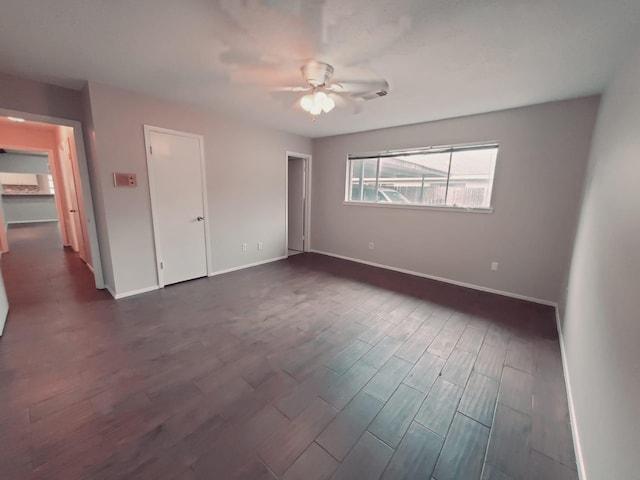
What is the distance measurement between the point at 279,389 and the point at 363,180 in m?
3.92

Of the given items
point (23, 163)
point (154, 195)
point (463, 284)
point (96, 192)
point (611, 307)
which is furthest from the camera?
point (23, 163)

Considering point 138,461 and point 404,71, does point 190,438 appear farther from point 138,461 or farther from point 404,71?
point 404,71

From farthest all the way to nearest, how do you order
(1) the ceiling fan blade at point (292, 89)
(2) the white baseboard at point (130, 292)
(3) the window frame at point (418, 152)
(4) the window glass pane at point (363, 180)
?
1. (4) the window glass pane at point (363, 180)
2. (3) the window frame at point (418, 152)
3. (2) the white baseboard at point (130, 292)
4. (1) the ceiling fan blade at point (292, 89)

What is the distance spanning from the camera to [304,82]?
8.39 feet

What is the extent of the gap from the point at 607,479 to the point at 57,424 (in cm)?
273

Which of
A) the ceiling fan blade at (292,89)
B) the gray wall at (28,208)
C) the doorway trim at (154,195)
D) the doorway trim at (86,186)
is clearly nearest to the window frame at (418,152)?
the ceiling fan blade at (292,89)

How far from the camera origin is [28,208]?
9070 millimetres

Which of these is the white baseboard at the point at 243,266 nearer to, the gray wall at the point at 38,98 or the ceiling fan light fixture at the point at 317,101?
the gray wall at the point at 38,98

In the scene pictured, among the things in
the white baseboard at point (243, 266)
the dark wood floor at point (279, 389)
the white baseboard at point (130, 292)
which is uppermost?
the white baseboard at point (243, 266)

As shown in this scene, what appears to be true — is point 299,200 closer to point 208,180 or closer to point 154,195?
point 208,180

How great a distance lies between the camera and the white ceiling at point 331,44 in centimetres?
151

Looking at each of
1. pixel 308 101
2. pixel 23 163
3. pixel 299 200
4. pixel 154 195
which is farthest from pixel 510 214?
pixel 23 163

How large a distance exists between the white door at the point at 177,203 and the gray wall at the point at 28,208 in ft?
30.9

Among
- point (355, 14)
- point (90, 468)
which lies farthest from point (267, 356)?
point (355, 14)
